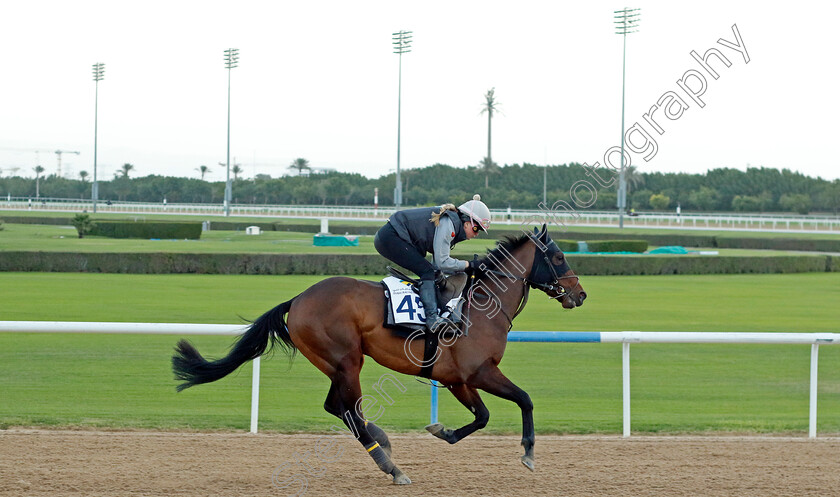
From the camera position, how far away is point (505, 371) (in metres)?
8.88

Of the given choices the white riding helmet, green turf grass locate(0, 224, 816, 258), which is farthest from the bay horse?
green turf grass locate(0, 224, 816, 258)

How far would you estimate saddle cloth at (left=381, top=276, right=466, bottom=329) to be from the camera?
5.02 metres

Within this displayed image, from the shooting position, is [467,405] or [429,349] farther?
[467,405]

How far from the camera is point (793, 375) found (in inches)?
348

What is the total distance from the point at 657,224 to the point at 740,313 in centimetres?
2991

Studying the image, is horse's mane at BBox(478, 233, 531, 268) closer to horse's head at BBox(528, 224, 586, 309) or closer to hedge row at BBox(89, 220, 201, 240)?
horse's head at BBox(528, 224, 586, 309)

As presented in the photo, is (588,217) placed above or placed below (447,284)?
above

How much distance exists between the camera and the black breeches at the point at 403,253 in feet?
17.0

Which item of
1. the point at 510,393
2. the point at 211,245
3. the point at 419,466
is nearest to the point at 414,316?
the point at 510,393

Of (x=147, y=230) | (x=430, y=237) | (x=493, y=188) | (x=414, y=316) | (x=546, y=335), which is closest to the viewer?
(x=414, y=316)

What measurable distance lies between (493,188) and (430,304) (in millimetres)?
74155

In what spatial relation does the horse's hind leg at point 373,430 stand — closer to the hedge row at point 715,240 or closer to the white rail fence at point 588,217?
the white rail fence at point 588,217

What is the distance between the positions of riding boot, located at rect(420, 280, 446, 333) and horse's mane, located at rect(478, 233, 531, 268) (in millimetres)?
394

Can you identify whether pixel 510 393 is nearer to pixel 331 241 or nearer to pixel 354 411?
pixel 354 411
